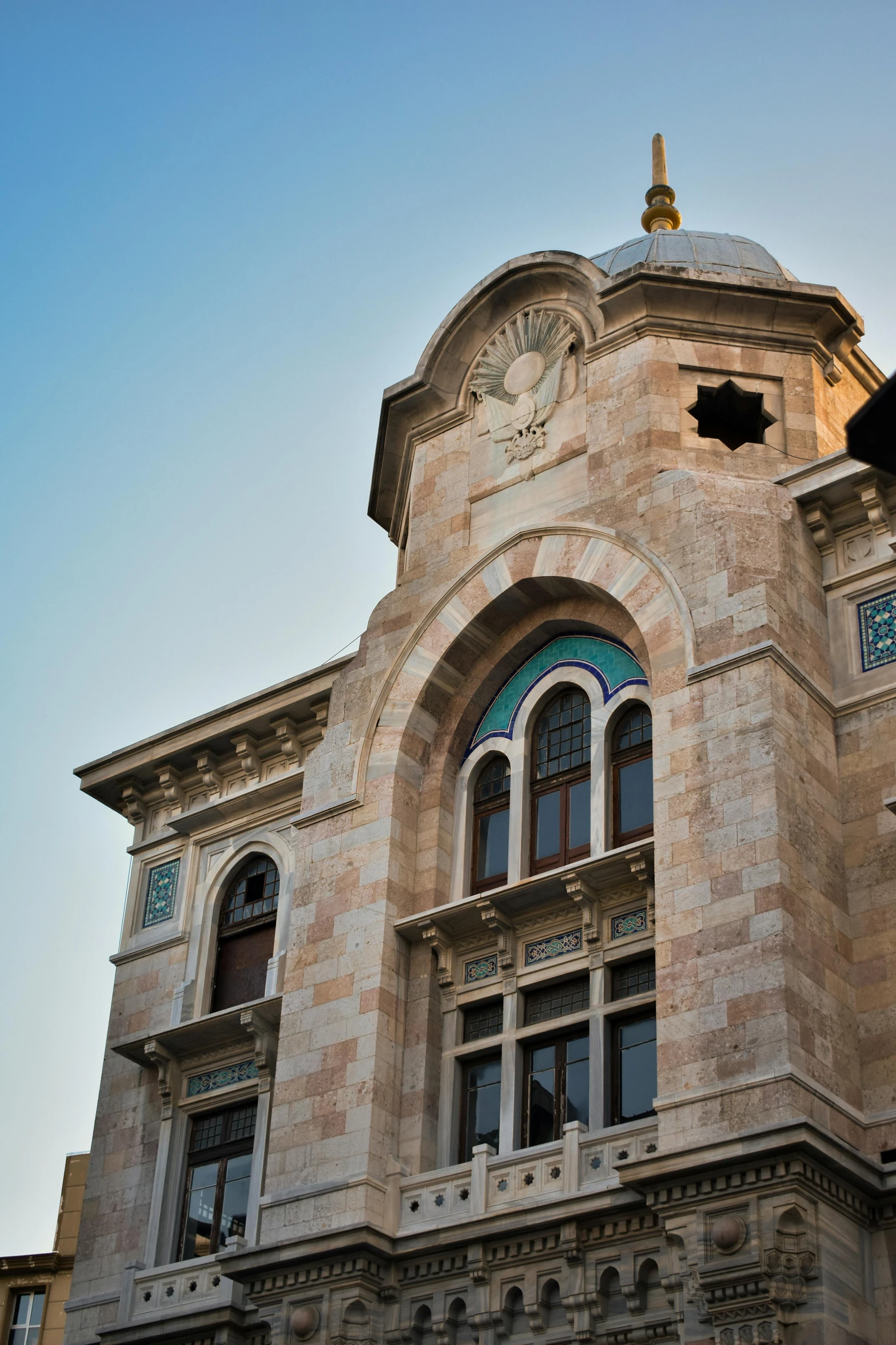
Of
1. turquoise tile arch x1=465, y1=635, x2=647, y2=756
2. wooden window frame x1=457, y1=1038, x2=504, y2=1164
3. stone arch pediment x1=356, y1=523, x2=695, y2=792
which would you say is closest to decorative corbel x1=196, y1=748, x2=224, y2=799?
stone arch pediment x1=356, y1=523, x2=695, y2=792

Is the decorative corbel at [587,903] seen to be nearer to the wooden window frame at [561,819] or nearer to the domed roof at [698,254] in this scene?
the wooden window frame at [561,819]

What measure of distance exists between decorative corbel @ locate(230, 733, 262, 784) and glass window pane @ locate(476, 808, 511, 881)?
4.82m

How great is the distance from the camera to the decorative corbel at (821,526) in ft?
79.0

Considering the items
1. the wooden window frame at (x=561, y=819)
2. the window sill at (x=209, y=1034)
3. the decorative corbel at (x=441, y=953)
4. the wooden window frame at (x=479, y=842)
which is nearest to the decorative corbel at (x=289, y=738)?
the wooden window frame at (x=479, y=842)

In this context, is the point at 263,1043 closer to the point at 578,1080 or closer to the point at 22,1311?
the point at 578,1080

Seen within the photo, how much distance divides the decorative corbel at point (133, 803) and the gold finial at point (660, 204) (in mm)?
12841

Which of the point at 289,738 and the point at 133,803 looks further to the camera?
the point at 133,803

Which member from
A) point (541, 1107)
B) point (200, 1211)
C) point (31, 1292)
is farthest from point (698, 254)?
point (31, 1292)

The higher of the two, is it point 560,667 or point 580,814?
point 560,667

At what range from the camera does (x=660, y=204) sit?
3259 centimetres

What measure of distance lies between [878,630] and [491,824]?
232 inches

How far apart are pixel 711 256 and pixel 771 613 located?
9.31 meters

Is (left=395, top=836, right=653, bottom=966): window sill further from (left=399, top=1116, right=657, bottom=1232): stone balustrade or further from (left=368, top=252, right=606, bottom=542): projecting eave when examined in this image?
(left=368, top=252, right=606, bottom=542): projecting eave

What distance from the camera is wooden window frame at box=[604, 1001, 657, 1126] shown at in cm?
2170
